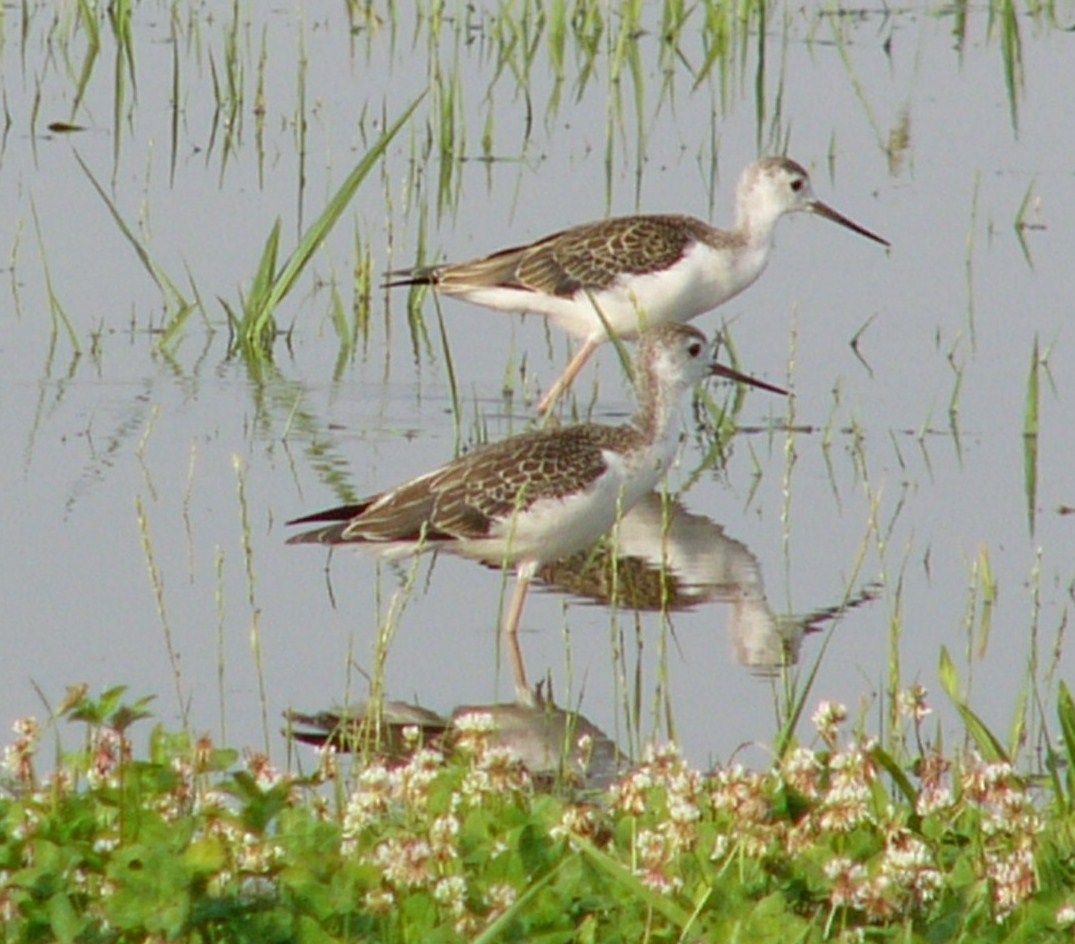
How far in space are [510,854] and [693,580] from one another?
12.2ft

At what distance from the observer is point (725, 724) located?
7.17 meters

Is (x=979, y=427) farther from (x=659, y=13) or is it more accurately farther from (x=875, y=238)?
(x=659, y=13)

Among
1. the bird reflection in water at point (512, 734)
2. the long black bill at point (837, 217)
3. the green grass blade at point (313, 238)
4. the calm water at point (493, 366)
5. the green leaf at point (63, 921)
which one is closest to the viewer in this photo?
the green leaf at point (63, 921)

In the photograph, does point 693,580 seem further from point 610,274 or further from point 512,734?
point 610,274

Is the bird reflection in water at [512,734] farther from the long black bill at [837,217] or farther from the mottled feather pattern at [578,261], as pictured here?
the long black bill at [837,217]

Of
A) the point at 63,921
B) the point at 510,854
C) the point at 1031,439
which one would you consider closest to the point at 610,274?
the point at 1031,439

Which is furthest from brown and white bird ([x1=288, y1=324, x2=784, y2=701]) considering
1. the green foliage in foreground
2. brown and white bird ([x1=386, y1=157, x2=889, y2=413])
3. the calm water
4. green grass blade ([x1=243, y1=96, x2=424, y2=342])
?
the green foliage in foreground

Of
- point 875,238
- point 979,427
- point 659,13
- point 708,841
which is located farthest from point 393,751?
point 659,13

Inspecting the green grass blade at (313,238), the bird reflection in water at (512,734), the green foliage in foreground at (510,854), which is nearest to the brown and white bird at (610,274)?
the green grass blade at (313,238)

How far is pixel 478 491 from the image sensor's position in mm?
8070

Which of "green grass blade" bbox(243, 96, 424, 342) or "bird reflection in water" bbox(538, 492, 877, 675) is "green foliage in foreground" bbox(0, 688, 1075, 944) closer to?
"bird reflection in water" bbox(538, 492, 877, 675)

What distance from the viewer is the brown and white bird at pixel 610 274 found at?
1063 cm

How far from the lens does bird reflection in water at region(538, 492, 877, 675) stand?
7801 millimetres

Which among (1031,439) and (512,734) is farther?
(1031,439)
